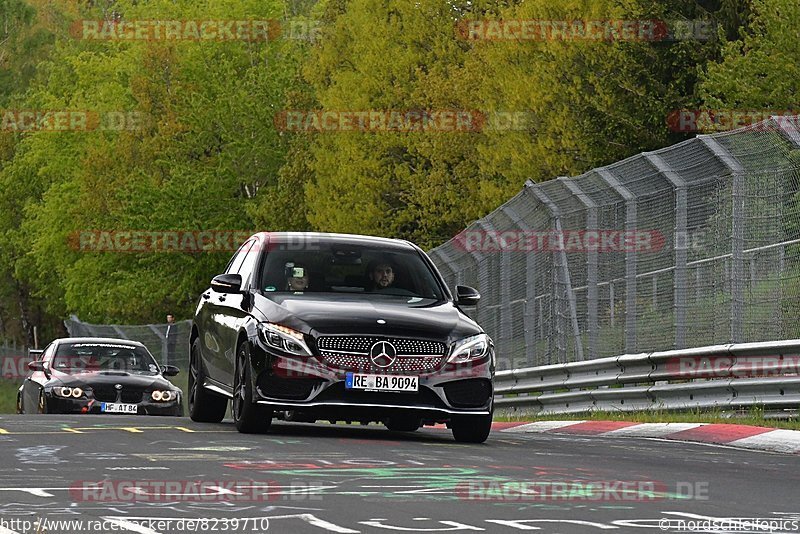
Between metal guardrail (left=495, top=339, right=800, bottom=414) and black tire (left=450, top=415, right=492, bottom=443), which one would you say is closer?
black tire (left=450, top=415, right=492, bottom=443)

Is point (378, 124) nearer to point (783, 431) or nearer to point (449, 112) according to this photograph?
point (449, 112)

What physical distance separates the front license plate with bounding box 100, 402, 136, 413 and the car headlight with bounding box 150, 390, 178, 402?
0.60m

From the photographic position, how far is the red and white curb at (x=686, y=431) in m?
14.4

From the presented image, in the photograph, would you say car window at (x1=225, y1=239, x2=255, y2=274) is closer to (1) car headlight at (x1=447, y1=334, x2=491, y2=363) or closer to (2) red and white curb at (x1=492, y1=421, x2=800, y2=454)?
(1) car headlight at (x1=447, y1=334, x2=491, y2=363)

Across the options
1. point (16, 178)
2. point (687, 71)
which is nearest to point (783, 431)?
point (687, 71)

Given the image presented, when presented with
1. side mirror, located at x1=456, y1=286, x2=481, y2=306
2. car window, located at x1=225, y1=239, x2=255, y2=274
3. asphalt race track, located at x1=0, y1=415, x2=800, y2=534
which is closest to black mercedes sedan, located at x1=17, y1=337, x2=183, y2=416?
car window, located at x1=225, y1=239, x2=255, y2=274

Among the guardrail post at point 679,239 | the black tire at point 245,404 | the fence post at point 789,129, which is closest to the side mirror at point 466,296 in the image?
the black tire at point 245,404

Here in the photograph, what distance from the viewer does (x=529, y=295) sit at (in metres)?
22.1

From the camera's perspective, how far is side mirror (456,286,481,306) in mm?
15219

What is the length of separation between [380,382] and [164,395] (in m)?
9.60

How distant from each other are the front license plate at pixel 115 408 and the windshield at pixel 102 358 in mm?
759

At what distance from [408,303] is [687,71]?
2161cm

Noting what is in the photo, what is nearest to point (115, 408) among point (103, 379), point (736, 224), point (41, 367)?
point (103, 379)

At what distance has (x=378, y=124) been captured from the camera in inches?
1908
